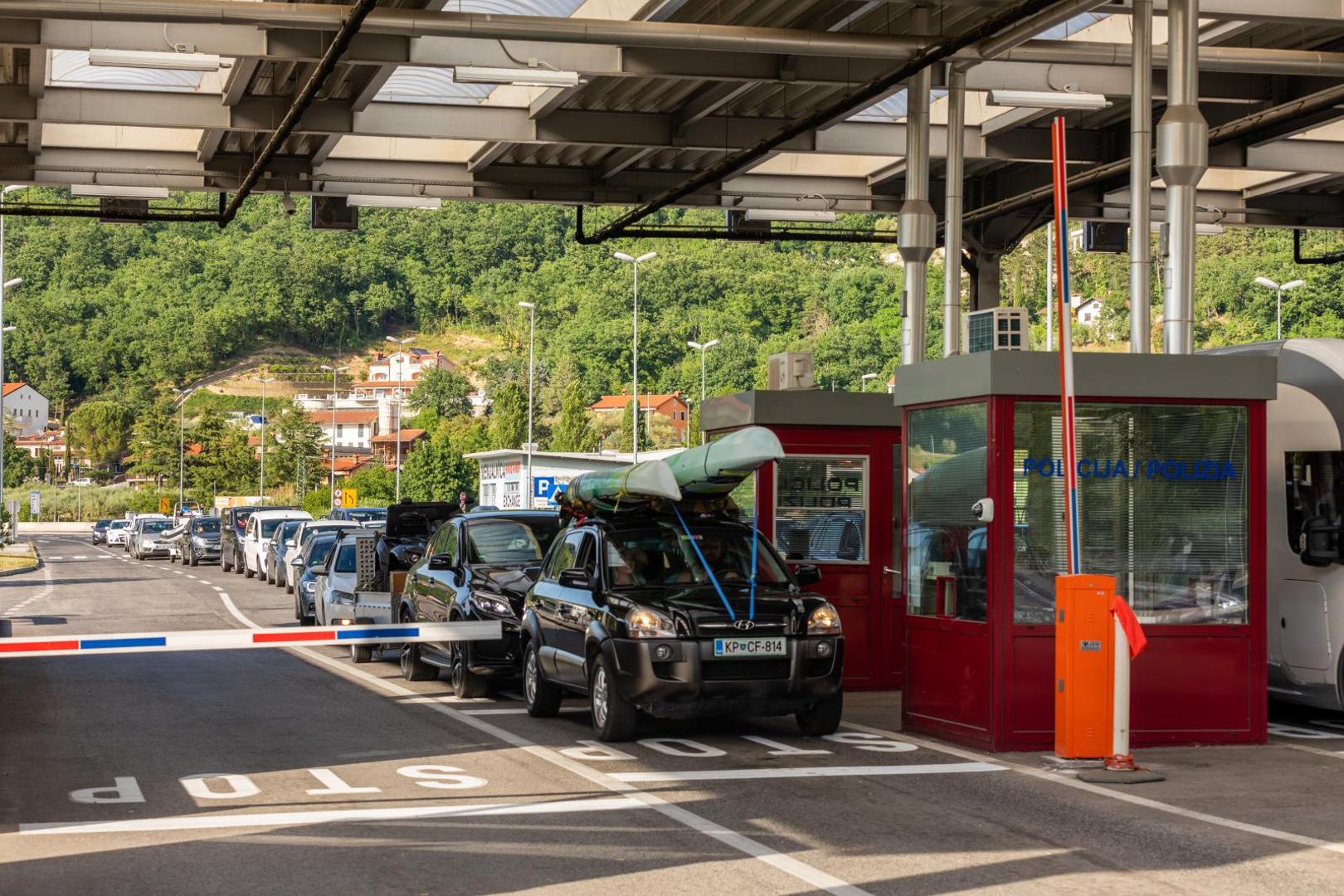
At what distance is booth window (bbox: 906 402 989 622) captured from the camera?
527 inches

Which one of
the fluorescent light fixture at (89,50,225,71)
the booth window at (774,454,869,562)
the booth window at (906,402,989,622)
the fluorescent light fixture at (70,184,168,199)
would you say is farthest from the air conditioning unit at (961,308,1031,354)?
the fluorescent light fixture at (70,184,168,199)

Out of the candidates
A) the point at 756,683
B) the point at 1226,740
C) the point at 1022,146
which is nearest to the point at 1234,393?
the point at 1226,740

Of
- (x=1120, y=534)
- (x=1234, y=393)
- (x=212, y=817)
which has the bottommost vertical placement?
(x=212, y=817)

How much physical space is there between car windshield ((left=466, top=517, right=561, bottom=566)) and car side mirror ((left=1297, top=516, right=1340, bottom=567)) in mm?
6855

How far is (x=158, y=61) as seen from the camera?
15.8 meters

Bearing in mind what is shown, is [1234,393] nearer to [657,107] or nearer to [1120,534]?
[1120,534]

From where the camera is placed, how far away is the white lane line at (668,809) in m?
8.34

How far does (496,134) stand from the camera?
2133 centimetres

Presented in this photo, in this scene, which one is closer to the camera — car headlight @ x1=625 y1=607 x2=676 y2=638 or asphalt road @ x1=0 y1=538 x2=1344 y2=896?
Answer: asphalt road @ x1=0 y1=538 x2=1344 y2=896

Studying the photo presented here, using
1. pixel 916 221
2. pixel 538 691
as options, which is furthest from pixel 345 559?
pixel 916 221

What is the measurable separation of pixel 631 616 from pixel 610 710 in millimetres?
695

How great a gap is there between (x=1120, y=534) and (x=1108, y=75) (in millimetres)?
7418

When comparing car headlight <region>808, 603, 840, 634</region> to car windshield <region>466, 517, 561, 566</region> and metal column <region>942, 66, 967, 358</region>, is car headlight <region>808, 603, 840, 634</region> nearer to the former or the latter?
metal column <region>942, 66, 967, 358</region>

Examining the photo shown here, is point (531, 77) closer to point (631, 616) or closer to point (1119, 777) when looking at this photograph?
point (631, 616)
